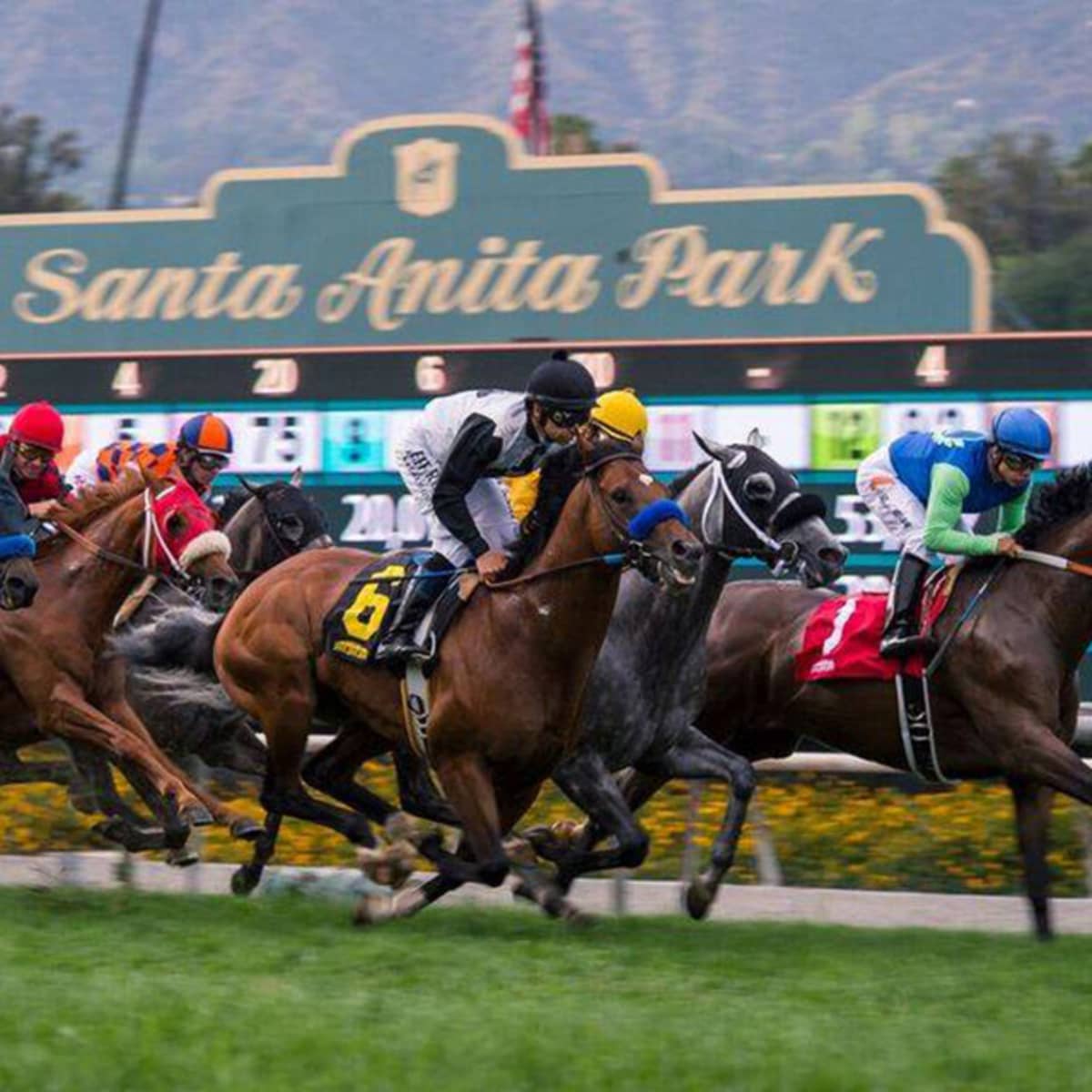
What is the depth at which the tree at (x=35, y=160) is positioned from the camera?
2200cm

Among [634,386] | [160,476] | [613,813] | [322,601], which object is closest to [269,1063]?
[613,813]

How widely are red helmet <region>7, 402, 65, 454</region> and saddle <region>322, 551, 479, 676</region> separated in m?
1.18

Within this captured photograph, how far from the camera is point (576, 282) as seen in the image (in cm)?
1389

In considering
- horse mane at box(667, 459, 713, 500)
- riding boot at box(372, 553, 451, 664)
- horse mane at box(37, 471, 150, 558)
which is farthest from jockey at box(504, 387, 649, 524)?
horse mane at box(37, 471, 150, 558)

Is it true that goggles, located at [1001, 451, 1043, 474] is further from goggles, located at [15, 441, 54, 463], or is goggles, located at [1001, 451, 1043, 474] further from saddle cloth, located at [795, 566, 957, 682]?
goggles, located at [15, 441, 54, 463]

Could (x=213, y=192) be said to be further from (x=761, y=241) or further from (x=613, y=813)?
(x=613, y=813)

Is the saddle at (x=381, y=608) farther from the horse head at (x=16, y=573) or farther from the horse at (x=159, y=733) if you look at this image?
the horse head at (x=16, y=573)

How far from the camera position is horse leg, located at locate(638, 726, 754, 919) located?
7.54 metres

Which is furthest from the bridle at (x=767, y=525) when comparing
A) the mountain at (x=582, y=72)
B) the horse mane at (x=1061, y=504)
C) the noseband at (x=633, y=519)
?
the mountain at (x=582, y=72)

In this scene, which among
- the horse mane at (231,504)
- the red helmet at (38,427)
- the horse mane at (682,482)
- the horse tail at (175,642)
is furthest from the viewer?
the horse mane at (231,504)

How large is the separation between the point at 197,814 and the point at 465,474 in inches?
58.3

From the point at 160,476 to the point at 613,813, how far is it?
1992 millimetres

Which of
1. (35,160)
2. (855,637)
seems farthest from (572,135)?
(855,637)

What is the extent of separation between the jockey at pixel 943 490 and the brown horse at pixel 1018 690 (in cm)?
13
